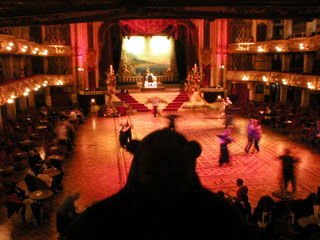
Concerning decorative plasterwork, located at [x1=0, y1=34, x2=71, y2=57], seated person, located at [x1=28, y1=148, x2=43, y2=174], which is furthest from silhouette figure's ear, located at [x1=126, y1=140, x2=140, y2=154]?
decorative plasterwork, located at [x1=0, y1=34, x2=71, y2=57]

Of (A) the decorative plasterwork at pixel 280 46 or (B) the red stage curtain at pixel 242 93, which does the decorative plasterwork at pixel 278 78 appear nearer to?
(A) the decorative plasterwork at pixel 280 46

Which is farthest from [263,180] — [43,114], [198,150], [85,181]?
[43,114]

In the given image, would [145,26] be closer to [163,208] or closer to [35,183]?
[35,183]

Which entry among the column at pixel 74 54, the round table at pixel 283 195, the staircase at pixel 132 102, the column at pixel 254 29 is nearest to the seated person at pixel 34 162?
the round table at pixel 283 195

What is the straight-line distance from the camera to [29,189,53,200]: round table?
7667mm

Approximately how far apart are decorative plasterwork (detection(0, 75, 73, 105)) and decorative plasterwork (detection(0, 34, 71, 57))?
5.49 feet

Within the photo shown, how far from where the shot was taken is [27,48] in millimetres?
20500

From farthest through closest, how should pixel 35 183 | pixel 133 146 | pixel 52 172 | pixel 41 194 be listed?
1. pixel 52 172
2. pixel 35 183
3. pixel 41 194
4. pixel 133 146

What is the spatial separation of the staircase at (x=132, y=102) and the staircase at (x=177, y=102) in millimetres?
1631

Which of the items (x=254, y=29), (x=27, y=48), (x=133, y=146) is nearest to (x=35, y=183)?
(x=133, y=146)

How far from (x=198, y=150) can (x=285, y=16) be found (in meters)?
4.68

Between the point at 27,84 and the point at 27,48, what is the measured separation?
2362 mm

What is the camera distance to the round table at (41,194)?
25.2ft

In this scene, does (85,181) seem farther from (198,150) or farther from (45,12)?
(198,150)
